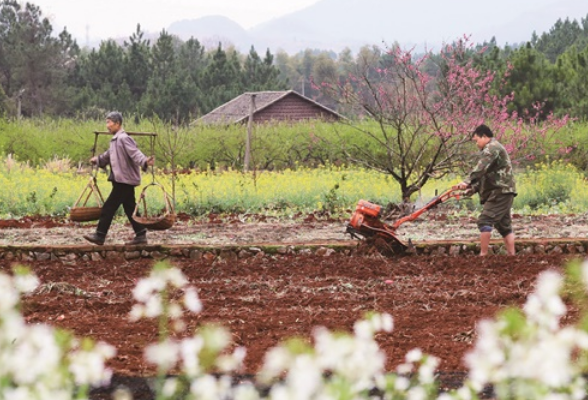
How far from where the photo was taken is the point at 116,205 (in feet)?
31.9

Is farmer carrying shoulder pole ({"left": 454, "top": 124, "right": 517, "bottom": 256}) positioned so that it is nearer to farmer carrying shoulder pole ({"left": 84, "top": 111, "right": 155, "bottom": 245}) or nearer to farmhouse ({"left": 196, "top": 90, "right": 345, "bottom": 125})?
farmer carrying shoulder pole ({"left": 84, "top": 111, "right": 155, "bottom": 245})

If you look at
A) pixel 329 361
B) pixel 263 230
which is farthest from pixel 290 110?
pixel 329 361

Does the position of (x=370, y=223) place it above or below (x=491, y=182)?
below

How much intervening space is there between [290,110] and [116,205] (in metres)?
28.0

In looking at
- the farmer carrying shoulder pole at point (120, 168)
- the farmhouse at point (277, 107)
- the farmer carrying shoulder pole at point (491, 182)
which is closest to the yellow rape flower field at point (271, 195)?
the farmer carrying shoulder pole at point (491, 182)

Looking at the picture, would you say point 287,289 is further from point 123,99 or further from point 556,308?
point 123,99

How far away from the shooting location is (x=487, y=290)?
7.46 metres

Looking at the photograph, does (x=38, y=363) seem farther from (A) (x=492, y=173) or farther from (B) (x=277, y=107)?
(B) (x=277, y=107)

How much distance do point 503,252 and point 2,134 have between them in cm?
1751

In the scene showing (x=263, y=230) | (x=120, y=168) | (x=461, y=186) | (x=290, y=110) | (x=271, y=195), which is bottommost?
(x=263, y=230)

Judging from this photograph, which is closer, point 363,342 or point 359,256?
point 363,342

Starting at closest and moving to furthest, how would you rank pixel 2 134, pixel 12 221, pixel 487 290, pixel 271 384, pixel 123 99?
1. pixel 271 384
2. pixel 487 290
3. pixel 12 221
4. pixel 2 134
5. pixel 123 99

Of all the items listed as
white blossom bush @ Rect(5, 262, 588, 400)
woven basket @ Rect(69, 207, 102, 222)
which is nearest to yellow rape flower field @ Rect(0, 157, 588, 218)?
woven basket @ Rect(69, 207, 102, 222)

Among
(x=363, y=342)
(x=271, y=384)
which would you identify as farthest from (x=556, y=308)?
(x=271, y=384)
